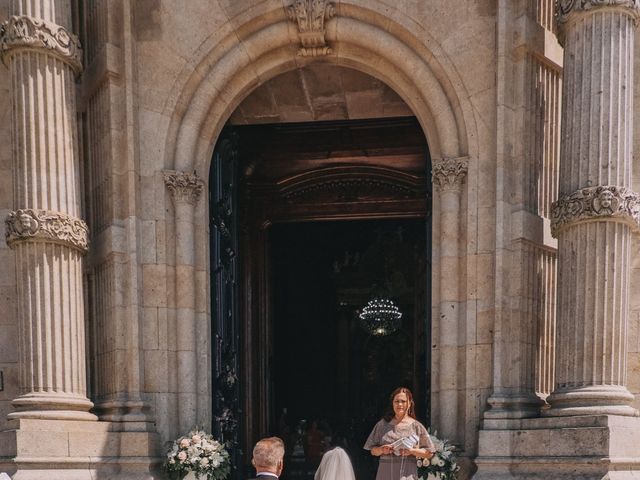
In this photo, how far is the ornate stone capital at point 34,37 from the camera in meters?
8.28

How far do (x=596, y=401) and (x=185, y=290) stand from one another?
4.59 m

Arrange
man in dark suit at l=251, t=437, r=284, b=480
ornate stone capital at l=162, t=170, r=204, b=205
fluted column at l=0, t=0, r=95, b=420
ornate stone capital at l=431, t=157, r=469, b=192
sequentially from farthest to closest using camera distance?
ornate stone capital at l=162, t=170, r=204, b=205
ornate stone capital at l=431, t=157, r=469, b=192
fluted column at l=0, t=0, r=95, b=420
man in dark suit at l=251, t=437, r=284, b=480

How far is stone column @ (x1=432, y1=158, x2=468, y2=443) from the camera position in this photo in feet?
28.0

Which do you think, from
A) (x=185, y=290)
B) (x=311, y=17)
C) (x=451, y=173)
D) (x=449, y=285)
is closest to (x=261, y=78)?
(x=311, y=17)

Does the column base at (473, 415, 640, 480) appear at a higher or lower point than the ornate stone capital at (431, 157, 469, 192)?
lower

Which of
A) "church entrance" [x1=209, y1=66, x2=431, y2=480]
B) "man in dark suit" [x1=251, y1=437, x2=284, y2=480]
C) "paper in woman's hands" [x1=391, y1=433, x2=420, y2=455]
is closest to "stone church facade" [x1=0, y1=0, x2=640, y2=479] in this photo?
"church entrance" [x1=209, y1=66, x2=431, y2=480]

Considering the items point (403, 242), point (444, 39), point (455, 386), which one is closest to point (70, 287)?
point (455, 386)

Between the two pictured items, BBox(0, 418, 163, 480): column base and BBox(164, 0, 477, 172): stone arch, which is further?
BBox(164, 0, 477, 172): stone arch

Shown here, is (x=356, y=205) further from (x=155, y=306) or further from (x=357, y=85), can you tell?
(x=155, y=306)

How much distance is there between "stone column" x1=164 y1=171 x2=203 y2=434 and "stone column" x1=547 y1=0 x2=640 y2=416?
13.0 feet

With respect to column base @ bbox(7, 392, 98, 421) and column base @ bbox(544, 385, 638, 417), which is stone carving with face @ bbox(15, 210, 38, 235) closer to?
column base @ bbox(7, 392, 98, 421)

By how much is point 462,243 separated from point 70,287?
428 centimetres

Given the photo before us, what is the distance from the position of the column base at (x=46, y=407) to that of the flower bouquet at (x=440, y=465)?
11.8ft

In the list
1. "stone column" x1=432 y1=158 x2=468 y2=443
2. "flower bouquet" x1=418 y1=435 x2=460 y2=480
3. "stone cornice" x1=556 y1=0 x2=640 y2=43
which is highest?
"stone cornice" x1=556 y1=0 x2=640 y2=43
